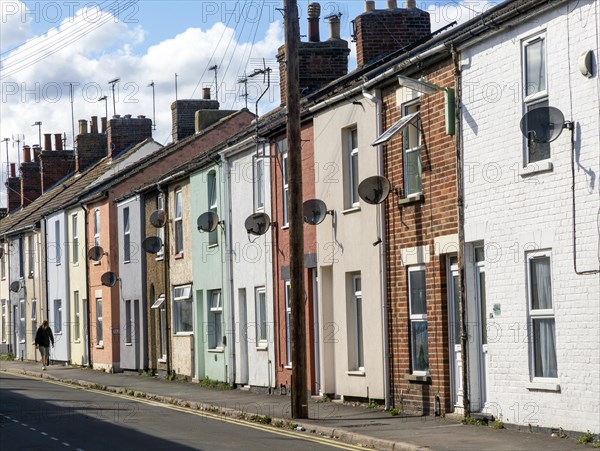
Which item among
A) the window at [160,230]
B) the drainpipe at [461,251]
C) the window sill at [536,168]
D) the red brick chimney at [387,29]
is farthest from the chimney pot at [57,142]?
the window sill at [536,168]

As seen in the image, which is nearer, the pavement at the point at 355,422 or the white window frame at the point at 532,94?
the pavement at the point at 355,422

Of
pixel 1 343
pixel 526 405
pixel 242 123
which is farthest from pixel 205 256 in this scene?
pixel 1 343

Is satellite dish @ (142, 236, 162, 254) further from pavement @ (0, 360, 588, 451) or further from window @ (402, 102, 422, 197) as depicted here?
window @ (402, 102, 422, 197)

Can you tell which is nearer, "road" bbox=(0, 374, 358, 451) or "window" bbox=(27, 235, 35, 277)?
"road" bbox=(0, 374, 358, 451)

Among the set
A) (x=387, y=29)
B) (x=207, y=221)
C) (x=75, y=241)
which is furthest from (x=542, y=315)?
(x=75, y=241)

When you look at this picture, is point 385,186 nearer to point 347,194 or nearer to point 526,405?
point 347,194

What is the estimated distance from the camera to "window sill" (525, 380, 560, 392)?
15.4m

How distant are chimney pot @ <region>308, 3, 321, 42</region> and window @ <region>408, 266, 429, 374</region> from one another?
10531 mm

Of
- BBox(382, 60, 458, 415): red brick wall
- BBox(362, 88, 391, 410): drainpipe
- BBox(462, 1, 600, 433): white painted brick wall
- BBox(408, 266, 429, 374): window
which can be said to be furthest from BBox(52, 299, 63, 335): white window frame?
BBox(462, 1, 600, 433): white painted brick wall

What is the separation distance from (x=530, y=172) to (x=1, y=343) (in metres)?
46.0

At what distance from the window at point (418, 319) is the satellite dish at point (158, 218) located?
15111mm

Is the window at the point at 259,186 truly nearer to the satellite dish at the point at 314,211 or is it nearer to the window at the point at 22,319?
the satellite dish at the point at 314,211

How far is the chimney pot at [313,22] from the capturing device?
2883cm

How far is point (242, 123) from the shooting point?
127 ft
